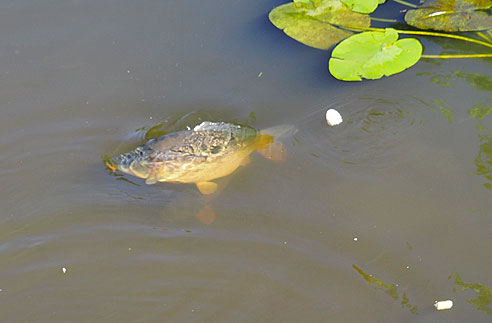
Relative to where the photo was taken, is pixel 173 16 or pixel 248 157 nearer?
pixel 248 157

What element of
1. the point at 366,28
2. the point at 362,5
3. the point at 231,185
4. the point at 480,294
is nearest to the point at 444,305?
the point at 480,294

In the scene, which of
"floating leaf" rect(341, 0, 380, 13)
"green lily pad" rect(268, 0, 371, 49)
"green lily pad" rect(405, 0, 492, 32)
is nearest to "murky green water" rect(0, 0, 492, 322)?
"green lily pad" rect(268, 0, 371, 49)

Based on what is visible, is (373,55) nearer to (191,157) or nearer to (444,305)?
(191,157)

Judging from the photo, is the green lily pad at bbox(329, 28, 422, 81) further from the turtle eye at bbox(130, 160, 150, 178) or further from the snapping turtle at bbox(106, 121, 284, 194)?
the turtle eye at bbox(130, 160, 150, 178)

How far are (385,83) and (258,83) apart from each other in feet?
3.69

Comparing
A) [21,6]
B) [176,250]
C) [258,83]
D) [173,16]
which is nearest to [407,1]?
[258,83]

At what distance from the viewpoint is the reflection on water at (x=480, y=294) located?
3.01 metres

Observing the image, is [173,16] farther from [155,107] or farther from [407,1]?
[407,1]

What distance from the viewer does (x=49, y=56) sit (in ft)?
15.0

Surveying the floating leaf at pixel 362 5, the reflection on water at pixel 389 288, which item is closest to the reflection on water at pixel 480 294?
the reflection on water at pixel 389 288

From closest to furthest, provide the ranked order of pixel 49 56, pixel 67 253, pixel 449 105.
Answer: pixel 67 253 < pixel 449 105 < pixel 49 56

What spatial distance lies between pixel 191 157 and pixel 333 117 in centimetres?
120

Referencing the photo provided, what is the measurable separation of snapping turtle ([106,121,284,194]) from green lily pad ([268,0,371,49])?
1300 mm

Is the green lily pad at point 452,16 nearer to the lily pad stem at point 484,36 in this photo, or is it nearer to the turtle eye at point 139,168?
the lily pad stem at point 484,36
